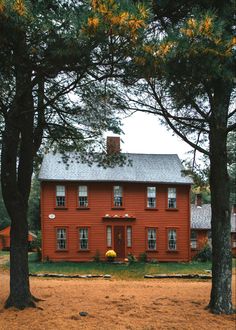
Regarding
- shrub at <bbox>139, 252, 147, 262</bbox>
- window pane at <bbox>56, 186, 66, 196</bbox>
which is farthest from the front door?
window pane at <bbox>56, 186, 66, 196</bbox>

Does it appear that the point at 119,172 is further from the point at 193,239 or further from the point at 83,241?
the point at 193,239

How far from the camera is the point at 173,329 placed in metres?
8.93

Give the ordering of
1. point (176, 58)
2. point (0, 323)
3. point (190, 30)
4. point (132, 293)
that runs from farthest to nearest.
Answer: point (132, 293), point (0, 323), point (176, 58), point (190, 30)

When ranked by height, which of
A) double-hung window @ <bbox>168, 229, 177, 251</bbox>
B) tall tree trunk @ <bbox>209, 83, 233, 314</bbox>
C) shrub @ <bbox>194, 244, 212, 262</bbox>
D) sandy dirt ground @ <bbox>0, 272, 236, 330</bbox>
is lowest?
shrub @ <bbox>194, 244, 212, 262</bbox>

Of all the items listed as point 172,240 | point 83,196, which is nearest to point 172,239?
point 172,240

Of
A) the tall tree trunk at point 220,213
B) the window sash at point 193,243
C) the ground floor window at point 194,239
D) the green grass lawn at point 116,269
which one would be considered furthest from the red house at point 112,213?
the tall tree trunk at point 220,213

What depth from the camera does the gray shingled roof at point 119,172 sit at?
2961 cm

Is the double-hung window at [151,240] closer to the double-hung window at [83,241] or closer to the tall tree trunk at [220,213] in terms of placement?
the double-hung window at [83,241]

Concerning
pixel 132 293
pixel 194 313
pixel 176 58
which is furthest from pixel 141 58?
pixel 132 293

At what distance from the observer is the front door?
29531 mm

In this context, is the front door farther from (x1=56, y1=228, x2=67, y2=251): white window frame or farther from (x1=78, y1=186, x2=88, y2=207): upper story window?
(x1=56, y1=228, x2=67, y2=251): white window frame

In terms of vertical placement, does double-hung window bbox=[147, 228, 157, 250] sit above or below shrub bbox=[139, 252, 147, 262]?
above

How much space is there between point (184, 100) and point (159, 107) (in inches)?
25.6

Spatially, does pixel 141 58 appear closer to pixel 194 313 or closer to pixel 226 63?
pixel 226 63
